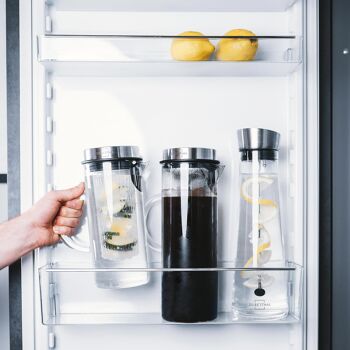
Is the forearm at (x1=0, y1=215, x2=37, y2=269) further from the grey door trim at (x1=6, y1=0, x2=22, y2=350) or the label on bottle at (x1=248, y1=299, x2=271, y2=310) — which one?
the label on bottle at (x1=248, y1=299, x2=271, y2=310)

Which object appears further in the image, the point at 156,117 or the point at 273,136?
the point at 156,117

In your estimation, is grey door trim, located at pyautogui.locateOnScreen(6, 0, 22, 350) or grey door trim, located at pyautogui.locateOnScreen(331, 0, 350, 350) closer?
grey door trim, located at pyautogui.locateOnScreen(331, 0, 350, 350)

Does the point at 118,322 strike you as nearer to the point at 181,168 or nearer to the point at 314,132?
the point at 181,168

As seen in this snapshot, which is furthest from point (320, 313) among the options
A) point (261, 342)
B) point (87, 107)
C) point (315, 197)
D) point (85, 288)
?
point (87, 107)

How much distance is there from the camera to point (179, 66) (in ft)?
3.12

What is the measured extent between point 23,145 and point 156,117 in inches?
10.8

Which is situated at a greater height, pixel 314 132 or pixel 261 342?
pixel 314 132

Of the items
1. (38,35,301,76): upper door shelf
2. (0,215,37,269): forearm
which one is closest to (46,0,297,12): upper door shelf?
(38,35,301,76): upper door shelf

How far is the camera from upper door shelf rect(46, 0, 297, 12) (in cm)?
100

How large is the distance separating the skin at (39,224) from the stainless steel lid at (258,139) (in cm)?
33

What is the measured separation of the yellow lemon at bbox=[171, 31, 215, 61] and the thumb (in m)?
0.32

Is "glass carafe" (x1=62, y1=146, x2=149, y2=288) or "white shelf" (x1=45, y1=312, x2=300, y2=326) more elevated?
"glass carafe" (x1=62, y1=146, x2=149, y2=288)

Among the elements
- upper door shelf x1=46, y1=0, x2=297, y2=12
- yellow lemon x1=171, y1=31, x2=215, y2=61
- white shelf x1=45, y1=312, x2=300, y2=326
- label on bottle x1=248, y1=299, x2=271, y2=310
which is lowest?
white shelf x1=45, y1=312, x2=300, y2=326

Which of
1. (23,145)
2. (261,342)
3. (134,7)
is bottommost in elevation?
(261,342)
